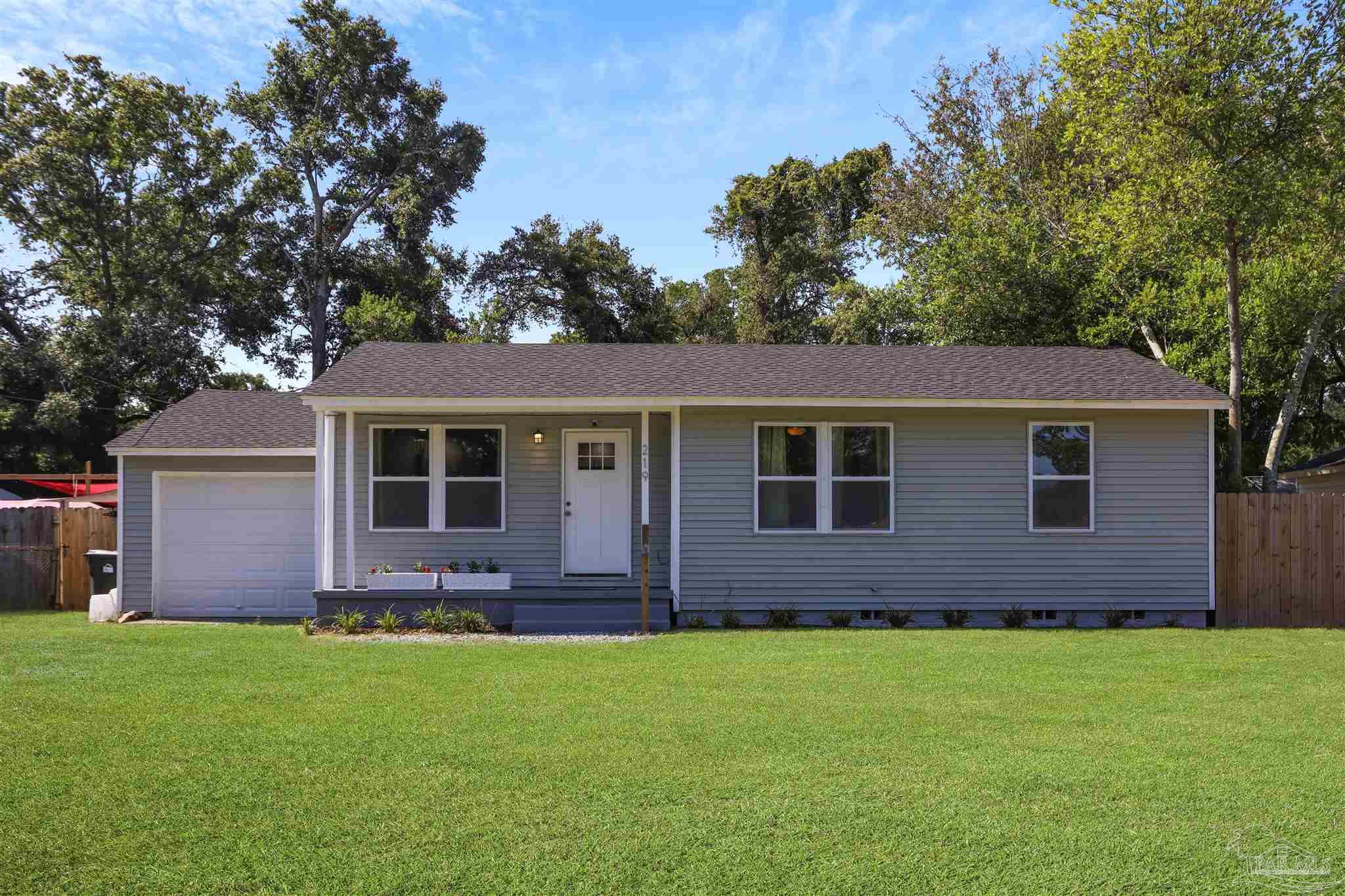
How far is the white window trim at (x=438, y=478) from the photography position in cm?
1352

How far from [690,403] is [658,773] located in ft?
24.0

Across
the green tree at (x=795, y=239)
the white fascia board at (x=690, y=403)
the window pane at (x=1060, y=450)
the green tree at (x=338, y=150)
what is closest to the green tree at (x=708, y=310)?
the green tree at (x=795, y=239)

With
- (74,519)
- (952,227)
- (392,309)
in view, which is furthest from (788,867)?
(392,309)

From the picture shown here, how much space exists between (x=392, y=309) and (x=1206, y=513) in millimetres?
20967

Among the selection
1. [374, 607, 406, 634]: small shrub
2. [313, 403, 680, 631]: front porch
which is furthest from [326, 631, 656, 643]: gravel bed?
[313, 403, 680, 631]: front porch

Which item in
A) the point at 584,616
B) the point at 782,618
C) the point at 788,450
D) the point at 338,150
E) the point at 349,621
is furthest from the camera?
the point at 338,150

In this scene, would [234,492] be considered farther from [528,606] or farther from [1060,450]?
[1060,450]

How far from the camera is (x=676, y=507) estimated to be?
13.1 metres

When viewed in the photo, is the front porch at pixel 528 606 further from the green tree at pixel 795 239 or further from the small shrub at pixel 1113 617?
the green tree at pixel 795 239

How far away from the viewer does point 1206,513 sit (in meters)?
13.3

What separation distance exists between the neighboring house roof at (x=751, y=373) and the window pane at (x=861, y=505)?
1.23 meters

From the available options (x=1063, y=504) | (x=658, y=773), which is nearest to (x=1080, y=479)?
(x=1063, y=504)

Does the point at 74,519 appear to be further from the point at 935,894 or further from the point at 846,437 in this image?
the point at 935,894

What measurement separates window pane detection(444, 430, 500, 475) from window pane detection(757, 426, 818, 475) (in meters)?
3.44
